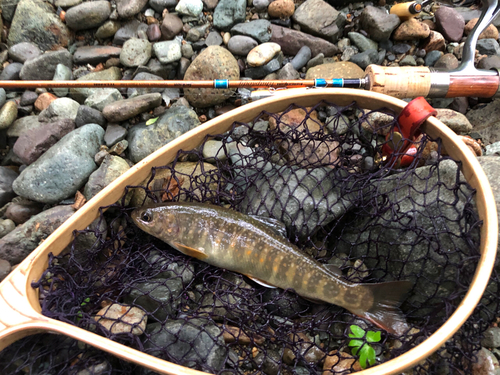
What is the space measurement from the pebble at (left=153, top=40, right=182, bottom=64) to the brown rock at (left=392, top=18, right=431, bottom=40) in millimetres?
2593

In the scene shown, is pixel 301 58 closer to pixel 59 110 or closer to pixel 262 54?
pixel 262 54

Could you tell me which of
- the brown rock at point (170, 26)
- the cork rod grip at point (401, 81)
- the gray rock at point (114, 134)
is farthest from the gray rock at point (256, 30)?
the gray rock at point (114, 134)

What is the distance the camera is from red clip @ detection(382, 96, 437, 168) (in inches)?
100

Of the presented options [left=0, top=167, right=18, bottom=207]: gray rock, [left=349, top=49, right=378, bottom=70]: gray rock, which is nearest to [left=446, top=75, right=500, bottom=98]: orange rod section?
[left=349, top=49, right=378, bottom=70]: gray rock

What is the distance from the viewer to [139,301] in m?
2.64

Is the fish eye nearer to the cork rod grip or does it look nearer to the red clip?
the red clip

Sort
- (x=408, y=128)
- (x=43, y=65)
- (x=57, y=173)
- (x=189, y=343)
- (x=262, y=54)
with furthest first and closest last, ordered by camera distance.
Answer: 1. (x=43, y=65)
2. (x=262, y=54)
3. (x=57, y=173)
4. (x=408, y=128)
5. (x=189, y=343)

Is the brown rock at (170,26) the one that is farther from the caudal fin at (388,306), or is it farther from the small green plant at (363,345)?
the small green plant at (363,345)

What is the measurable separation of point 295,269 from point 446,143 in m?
1.41

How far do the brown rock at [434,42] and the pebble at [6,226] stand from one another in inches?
192

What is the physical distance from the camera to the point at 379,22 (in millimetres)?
4031

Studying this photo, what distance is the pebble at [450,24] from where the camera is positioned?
4199 mm

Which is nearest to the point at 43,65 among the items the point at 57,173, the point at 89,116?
the point at 89,116

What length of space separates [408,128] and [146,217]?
216 cm
